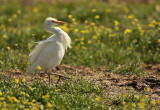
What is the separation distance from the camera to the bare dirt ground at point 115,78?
5332mm

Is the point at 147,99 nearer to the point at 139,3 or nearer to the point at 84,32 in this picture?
the point at 84,32

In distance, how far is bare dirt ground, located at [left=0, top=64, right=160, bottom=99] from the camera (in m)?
5.33

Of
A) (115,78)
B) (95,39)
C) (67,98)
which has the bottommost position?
(67,98)

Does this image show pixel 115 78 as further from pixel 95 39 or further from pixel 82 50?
pixel 95 39

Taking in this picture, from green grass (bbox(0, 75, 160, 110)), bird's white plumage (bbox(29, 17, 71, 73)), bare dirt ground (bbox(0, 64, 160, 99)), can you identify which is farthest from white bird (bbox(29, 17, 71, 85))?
green grass (bbox(0, 75, 160, 110))

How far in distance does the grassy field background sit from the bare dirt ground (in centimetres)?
15

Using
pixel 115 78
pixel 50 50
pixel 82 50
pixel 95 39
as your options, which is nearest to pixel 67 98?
pixel 50 50

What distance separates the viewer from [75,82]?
554 cm

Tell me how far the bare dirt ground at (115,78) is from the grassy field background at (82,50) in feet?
0.51

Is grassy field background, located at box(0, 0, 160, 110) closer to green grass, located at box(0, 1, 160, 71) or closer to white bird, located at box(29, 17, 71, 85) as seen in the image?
green grass, located at box(0, 1, 160, 71)

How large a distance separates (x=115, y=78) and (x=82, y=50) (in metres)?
1.88

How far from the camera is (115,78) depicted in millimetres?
5957

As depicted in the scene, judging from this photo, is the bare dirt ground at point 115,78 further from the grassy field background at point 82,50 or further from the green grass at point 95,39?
the green grass at point 95,39

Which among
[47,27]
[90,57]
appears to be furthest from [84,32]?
[47,27]
